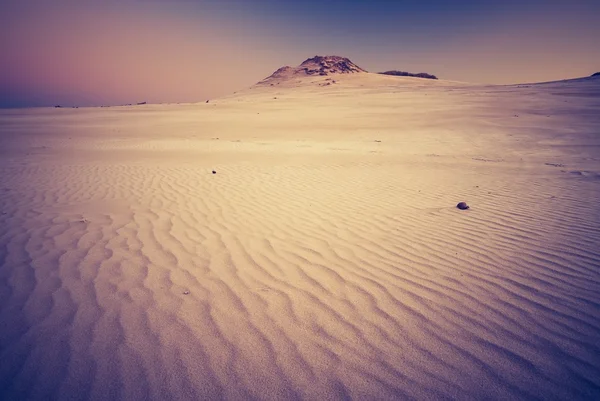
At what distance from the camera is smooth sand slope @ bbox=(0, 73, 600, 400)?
199 centimetres

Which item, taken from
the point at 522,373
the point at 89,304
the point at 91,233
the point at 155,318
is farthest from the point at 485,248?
the point at 91,233

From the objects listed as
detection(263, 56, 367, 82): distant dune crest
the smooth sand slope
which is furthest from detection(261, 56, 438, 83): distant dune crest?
the smooth sand slope

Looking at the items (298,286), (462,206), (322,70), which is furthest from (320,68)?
(298,286)

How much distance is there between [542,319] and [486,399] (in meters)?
1.09

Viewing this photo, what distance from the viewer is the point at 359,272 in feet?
10.7

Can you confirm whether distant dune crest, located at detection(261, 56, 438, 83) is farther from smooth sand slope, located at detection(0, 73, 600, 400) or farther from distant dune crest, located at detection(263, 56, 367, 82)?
smooth sand slope, located at detection(0, 73, 600, 400)

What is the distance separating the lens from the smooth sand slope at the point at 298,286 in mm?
1988

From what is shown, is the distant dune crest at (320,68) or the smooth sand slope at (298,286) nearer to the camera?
the smooth sand slope at (298,286)

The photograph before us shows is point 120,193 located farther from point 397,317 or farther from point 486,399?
point 486,399

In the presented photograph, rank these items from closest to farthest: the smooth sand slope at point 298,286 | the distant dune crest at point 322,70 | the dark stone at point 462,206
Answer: the smooth sand slope at point 298,286 < the dark stone at point 462,206 < the distant dune crest at point 322,70

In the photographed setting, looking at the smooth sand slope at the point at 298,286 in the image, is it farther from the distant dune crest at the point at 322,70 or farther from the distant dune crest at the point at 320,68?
the distant dune crest at the point at 320,68

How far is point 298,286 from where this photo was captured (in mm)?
2979

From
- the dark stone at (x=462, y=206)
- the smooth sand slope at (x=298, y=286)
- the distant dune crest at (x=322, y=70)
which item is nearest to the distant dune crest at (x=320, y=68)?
the distant dune crest at (x=322, y=70)

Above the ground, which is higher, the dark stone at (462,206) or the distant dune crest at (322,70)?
the distant dune crest at (322,70)
